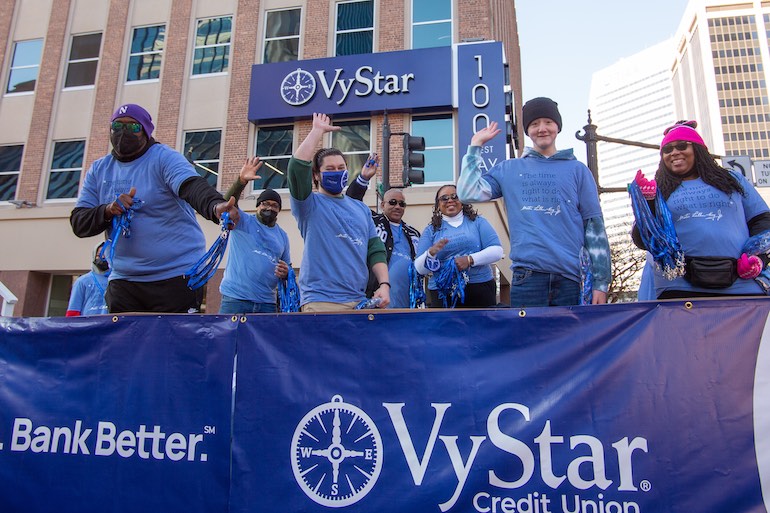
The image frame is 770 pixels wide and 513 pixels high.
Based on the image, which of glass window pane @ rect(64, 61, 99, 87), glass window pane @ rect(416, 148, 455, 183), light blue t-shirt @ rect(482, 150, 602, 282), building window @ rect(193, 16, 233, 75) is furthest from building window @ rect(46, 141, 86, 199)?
light blue t-shirt @ rect(482, 150, 602, 282)

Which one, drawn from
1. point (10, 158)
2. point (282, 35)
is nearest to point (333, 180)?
point (282, 35)

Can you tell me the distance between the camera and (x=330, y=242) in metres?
3.64

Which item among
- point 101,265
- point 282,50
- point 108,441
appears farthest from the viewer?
point 282,50

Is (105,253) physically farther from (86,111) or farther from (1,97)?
(1,97)

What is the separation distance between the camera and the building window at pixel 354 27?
53.5ft

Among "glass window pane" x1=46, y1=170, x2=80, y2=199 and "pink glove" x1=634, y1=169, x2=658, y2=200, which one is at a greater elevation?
"glass window pane" x1=46, y1=170, x2=80, y2=199

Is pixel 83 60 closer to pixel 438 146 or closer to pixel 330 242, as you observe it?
pixel 438 146

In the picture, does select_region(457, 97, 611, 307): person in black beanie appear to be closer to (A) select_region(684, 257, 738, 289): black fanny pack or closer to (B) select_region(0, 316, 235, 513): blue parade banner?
(A) select_region(684, 257, 738, 289): black fanny pack

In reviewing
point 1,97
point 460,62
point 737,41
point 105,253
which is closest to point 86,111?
point 1,97

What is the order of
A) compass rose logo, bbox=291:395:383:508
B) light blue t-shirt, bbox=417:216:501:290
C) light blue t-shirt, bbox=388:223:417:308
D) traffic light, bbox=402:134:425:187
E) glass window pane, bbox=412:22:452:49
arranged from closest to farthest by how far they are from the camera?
compass rose logo, bbox=291:395:383:508
light blue t-shirt, bbox=417:216:501:290
light blue t-shirt, bbox=388:223:417:308
traffic light, bbox=402:134:425:187
glass window pane, bbox=412:22:452:49

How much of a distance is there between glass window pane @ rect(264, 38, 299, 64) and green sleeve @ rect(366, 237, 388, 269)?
46.4 ft

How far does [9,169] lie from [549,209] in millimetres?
19512

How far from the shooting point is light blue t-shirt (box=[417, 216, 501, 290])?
4438 mm

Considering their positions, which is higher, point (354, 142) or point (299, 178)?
point (354, 142)
